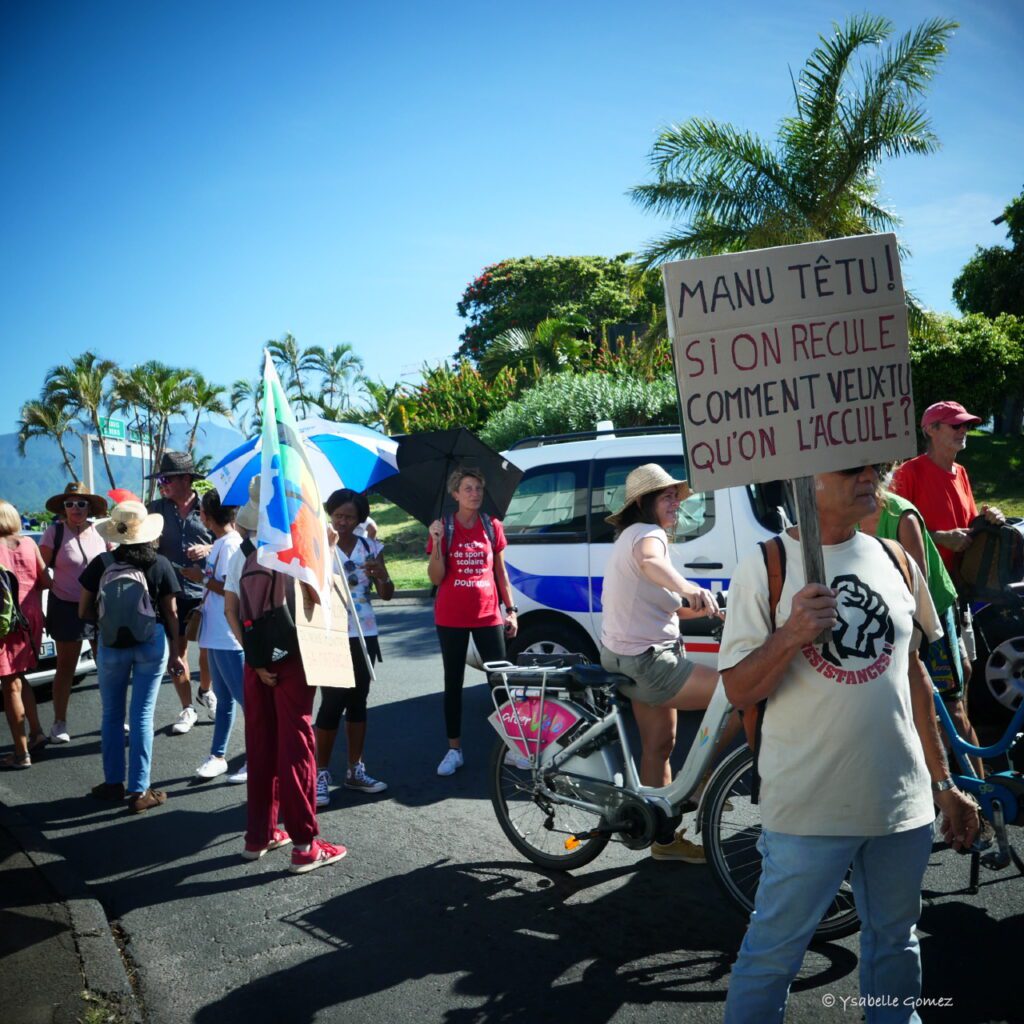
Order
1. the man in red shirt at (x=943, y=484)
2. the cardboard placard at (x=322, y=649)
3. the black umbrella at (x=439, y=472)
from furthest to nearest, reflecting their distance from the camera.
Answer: the black umbrella at (x=439, y=472) → the man in red shirt at (x=943, y=484) → the cardboard placard at (x=322, y=649)

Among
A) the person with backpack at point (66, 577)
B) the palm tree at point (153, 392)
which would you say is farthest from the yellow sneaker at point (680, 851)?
the palm tree at point (153, 392)

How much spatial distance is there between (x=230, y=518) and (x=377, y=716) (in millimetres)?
2288

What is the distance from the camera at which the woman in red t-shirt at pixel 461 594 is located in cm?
586

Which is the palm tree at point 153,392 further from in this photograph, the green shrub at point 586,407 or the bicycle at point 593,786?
the bicycle at point 593,786

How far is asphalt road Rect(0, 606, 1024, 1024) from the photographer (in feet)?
10.6

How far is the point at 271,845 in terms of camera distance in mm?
4777

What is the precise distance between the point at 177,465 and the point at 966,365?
694 inches

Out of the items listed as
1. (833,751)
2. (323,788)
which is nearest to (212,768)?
(323,788)

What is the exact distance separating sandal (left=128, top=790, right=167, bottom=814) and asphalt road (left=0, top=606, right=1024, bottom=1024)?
0.10 m

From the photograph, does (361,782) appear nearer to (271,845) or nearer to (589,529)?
(271,845)

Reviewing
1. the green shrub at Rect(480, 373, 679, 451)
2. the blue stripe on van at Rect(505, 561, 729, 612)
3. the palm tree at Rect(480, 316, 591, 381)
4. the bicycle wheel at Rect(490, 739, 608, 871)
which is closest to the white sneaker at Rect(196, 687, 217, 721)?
the blue stripe on van at Rect(505, 561, 729, 612)

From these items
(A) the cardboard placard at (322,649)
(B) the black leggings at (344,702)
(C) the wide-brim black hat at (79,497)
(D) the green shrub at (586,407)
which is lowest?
(B) the black leggings at (344,702)

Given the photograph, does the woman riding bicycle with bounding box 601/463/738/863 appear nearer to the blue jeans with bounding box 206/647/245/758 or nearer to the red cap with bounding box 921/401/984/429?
the red cap with bounding box 921/401/984/429

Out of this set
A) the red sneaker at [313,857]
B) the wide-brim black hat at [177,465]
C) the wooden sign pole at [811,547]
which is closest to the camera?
the wooden sign pole at [811,547]
